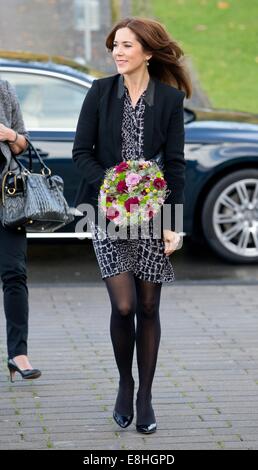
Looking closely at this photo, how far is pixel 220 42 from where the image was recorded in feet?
74.1

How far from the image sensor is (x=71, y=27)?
2238 cm

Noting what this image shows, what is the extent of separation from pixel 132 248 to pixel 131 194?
27 centimetres

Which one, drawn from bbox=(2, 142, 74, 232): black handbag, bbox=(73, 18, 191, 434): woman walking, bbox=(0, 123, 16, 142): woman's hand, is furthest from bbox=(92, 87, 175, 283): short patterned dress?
bbox=(0, 123, 16, 142): woman's hand

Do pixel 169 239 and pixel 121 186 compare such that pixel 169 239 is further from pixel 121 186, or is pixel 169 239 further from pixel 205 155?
pixel 205 155

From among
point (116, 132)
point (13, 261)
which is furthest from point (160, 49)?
point (13, 261)

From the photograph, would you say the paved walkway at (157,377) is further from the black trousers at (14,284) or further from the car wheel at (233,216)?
the car wheel at (233,216)

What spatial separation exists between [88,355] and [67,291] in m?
1.88

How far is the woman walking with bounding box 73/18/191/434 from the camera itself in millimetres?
5266

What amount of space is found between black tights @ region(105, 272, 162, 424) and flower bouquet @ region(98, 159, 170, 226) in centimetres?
27

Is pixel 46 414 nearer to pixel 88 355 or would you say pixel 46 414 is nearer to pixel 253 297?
pixel 88 355

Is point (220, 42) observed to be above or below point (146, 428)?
above
